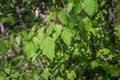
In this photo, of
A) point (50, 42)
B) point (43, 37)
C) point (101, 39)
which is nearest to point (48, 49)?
point (50, 42)

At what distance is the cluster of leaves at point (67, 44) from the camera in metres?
1.61

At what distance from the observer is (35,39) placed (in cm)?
169

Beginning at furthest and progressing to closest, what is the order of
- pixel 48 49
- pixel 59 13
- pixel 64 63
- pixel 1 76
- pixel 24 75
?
pixel 24 75 < pixel 64 63 < pixel 1 76 < pixel 59 13 < pixel 48 49

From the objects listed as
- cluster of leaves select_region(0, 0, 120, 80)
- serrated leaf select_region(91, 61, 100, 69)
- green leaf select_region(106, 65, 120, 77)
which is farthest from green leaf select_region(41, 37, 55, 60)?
green leaf select_region(106, 65, 120, 77)

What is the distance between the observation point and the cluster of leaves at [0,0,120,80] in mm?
1608

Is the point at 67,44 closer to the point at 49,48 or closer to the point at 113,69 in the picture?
the point at 49,48

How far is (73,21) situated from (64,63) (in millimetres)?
1073

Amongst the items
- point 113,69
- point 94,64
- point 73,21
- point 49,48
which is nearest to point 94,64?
point 94,64

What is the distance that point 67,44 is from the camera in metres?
1.54

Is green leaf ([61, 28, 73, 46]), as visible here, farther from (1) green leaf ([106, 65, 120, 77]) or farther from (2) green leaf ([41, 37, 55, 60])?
(1) green leaf ([106, 65, 120, 77])

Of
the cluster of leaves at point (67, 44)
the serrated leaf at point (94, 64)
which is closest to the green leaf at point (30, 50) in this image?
the cluster of leaves at point (67, 44)

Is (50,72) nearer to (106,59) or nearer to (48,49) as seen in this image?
(106,59)

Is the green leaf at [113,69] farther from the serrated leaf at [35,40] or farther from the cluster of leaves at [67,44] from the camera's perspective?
the serrated leaf at [35,40]

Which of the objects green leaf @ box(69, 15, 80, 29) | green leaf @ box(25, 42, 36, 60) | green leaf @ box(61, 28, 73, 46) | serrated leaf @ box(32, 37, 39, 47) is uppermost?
green leaf @ box(69, 15, 80, 29)
